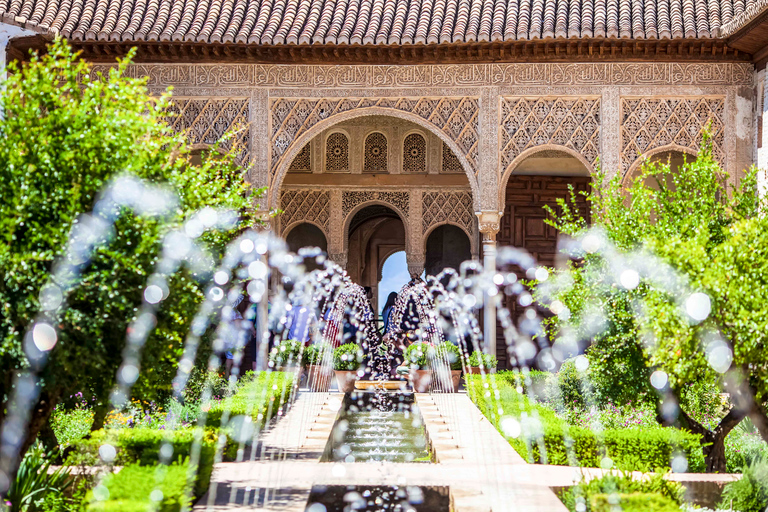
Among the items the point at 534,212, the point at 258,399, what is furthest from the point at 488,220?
the point at 258,399

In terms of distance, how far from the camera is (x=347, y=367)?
12938 mm

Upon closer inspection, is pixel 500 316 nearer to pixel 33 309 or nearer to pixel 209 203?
pixel 209 203

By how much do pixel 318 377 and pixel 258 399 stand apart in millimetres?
3308

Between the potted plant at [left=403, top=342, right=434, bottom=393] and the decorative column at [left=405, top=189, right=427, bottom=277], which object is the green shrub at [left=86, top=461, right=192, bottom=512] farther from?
the decorative column at [left=405, top=189, right=427, bottom=277]

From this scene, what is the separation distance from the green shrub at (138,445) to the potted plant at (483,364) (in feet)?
22.3

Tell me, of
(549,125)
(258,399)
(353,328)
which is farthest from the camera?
(353,328)

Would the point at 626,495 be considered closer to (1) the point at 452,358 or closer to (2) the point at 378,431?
(2) the point at 378,431

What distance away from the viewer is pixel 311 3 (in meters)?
13.9

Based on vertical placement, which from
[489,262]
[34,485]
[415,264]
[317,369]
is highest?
[415,264]

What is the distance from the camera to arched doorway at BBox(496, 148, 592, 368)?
16094 mm

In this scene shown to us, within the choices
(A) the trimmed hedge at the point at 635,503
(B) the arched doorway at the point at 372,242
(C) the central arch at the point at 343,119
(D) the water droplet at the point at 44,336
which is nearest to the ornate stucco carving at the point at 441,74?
(C) the central arch at the point at 343,119

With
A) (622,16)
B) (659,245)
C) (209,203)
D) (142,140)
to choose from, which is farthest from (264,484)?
(622,16)

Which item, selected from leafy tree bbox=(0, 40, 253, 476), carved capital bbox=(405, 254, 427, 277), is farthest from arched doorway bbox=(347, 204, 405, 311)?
leafy tree bbox=(0, 40, 253, 476)

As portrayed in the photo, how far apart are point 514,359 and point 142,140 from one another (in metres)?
11.3
